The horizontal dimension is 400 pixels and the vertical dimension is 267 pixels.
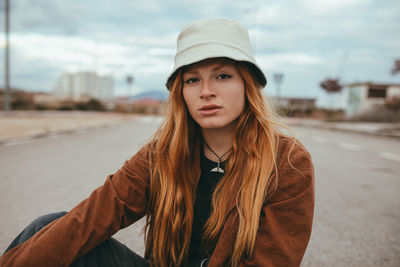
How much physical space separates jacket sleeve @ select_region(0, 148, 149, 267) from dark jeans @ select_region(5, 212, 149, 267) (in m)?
0.05

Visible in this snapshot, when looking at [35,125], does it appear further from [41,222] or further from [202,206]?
[202,206]

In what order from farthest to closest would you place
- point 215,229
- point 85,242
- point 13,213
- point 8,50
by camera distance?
point 8,50
point 13,213
point 215,229
point 85,242

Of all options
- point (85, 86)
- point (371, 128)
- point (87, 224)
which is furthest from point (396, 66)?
point (85, 86)

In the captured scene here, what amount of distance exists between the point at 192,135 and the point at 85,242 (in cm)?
77

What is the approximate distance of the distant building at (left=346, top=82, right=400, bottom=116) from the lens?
118 feet

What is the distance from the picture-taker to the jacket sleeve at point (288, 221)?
146 cm

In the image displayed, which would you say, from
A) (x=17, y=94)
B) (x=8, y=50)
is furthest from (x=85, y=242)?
(x=17, y=94)

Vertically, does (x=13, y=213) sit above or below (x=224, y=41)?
below

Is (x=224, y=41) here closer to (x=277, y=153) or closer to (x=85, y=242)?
(x=277, y=153)

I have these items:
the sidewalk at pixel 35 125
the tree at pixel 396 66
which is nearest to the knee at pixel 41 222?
A: the sidewalk at pixel 35 125

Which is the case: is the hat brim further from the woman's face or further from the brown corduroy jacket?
the brown corduroy jacket

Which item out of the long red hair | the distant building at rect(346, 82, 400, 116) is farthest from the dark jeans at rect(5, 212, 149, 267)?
the distant building at rect(346, 82, 400, 116)

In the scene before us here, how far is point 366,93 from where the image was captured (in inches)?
1441

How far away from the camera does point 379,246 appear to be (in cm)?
301
